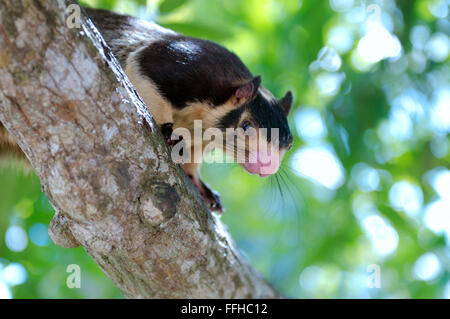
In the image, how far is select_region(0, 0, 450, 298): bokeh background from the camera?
4.25 metres

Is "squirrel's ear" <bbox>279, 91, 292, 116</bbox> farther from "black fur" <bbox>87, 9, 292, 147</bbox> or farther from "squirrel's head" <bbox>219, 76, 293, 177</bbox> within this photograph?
"squirrel's head" <bbox>219, 76, 293, 177</bbox>

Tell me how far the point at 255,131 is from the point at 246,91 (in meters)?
0.29

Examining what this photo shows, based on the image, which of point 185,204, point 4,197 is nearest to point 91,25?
point 185,204

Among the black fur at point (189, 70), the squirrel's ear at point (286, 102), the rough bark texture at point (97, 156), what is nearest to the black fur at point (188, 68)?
the black fur at point (189, 70)

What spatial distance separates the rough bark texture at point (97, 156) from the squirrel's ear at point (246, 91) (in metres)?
0.80

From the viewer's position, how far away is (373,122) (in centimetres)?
466

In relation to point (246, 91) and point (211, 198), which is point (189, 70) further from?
point (211, 198)

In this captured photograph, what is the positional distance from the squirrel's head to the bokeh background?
2.07ft

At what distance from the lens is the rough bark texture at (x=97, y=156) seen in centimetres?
207

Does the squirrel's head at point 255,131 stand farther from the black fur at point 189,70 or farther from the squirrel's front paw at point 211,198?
the squirrel's front paw at point 211,198

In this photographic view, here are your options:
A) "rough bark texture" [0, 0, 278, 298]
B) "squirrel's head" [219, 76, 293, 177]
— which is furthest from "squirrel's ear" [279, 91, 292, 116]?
"rough bark texture" [0, 0, 278, 298]
